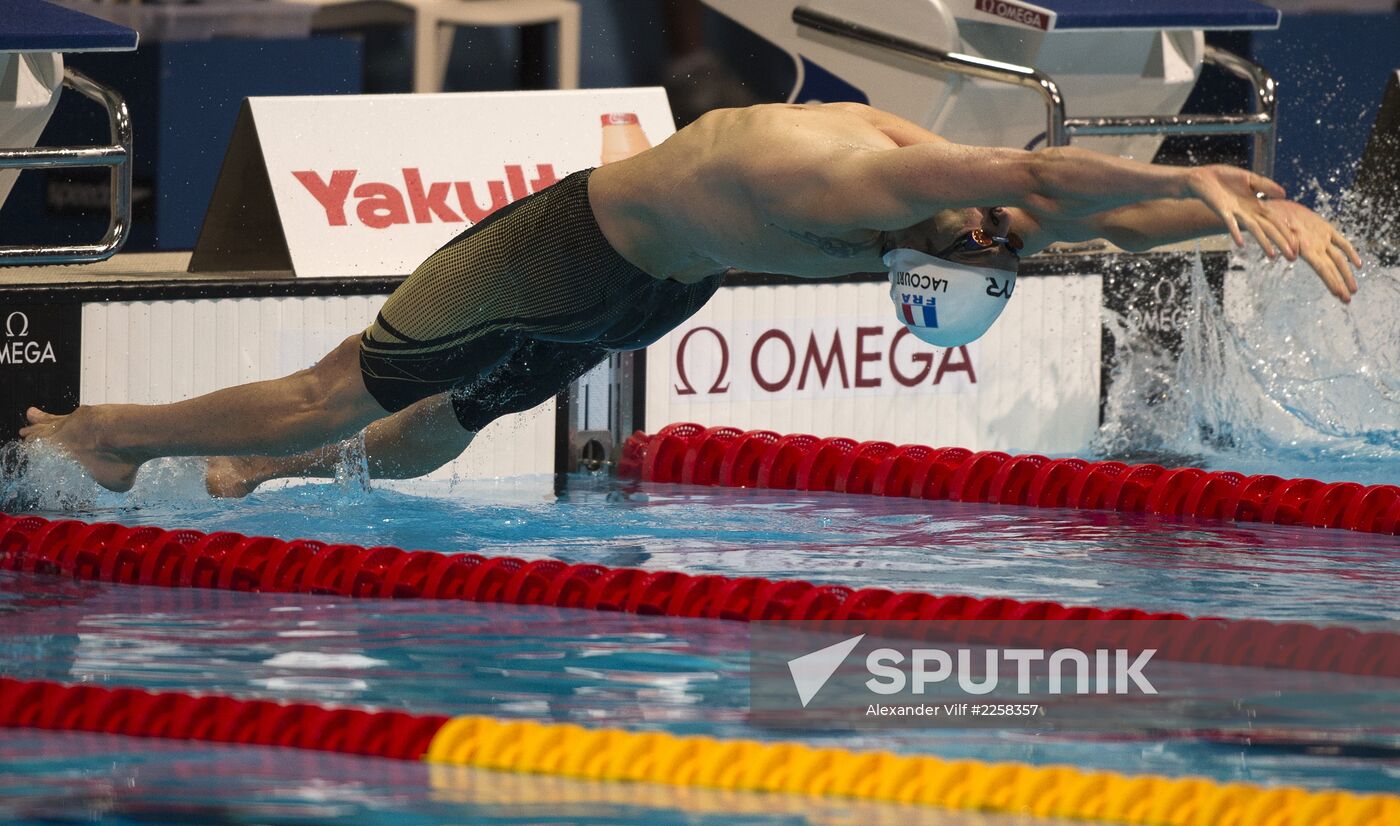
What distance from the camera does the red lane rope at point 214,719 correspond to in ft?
11.2

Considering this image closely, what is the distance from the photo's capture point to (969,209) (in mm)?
4117

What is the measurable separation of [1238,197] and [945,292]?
2.35 feet

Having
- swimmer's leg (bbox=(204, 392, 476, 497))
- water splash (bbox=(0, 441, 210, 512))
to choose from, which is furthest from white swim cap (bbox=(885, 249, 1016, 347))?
water splash (bbox=(0, 441, 210, 512))

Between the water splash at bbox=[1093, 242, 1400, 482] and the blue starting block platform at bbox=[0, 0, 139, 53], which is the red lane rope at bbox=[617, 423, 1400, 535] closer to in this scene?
the water splash at bbox=[1093, 242, 1400, 482]

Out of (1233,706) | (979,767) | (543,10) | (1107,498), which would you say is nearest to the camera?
(979,767)

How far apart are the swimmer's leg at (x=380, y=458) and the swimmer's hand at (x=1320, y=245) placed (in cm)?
241

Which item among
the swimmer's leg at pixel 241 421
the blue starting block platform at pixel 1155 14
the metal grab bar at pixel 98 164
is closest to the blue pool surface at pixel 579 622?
the swimmer's leg at pixel 241 421

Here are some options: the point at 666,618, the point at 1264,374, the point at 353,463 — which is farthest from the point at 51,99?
the point at 1264,374

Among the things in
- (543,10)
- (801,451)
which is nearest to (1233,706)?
(801,451)

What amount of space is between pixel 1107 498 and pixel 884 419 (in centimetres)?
114

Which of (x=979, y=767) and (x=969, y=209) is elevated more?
(x=969, y=209)

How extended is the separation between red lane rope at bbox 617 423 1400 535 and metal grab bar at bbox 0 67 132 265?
65.2 inches

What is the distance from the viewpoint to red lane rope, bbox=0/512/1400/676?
13.1 feet

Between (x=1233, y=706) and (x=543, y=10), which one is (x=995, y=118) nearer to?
(x=543, y=10)
